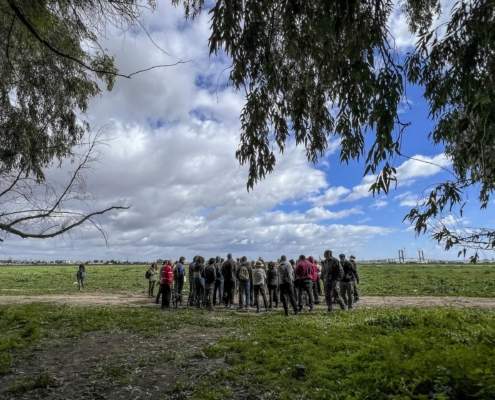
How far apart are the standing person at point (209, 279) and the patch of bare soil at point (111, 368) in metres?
5.66

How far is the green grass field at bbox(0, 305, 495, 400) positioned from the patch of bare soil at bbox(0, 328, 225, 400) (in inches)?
0.9

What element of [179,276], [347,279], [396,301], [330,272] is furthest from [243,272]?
[396,301]

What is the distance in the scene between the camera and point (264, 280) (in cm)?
1653

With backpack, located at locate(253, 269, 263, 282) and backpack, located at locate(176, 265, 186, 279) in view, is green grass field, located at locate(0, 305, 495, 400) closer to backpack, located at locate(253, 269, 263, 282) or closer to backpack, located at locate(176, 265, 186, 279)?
backpack, located at locate(253, 269, 263, 282)

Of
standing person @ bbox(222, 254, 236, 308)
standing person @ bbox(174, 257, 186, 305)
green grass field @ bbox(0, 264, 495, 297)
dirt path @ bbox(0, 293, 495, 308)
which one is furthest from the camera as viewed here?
green grass field @ bbox(0, 264, 495, 297)

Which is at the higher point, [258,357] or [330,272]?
[330,272]

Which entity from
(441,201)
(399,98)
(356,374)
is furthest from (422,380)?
(399,98)

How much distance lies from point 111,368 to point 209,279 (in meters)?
8.94

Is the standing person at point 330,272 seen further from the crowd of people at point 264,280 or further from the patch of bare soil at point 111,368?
the patch of bare soil at point 111,368

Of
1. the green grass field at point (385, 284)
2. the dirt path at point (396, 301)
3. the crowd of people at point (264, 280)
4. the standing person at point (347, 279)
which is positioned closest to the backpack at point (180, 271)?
the crowd of people at point (264, 280)

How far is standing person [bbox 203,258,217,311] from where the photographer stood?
1697cm

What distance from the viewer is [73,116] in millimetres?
10977

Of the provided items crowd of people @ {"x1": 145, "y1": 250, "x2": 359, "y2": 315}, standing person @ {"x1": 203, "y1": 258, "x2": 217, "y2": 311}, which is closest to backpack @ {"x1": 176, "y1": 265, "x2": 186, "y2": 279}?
crowd of people @ {"x1": 145, "y1": 250, "x2": 359, "y2": 315}

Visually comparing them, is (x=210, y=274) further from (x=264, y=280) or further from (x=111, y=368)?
(x=111, y=368)
